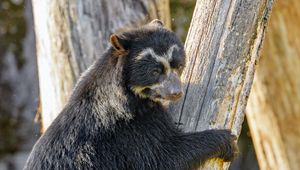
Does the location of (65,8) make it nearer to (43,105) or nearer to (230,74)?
(43,105)

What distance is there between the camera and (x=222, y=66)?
18.3 ft

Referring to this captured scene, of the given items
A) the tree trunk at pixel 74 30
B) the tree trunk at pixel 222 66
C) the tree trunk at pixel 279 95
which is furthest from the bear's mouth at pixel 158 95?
the tree trunk at pixel 279 95

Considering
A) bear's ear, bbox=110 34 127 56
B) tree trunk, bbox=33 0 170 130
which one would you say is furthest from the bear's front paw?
tree trunk, bbox=33 0 170 130

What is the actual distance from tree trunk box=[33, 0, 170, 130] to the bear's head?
88.5 inches

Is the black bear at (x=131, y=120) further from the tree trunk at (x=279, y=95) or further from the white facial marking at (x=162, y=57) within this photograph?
the tree trunk at (x=279, y=95)

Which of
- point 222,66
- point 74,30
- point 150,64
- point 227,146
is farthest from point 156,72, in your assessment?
point 74,30

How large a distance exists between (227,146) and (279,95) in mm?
3647

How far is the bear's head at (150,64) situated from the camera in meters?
5.43

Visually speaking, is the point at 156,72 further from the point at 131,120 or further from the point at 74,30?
the point at 74,30

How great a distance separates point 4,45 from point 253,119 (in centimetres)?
514

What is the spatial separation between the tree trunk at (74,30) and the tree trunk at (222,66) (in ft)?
7.30

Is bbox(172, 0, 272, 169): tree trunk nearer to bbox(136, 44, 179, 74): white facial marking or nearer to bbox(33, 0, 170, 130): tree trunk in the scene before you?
bbox(136, 44, 179, 74): white facial marking

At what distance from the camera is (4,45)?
1260cm

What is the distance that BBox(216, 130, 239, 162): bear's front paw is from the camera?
18.0 ft
